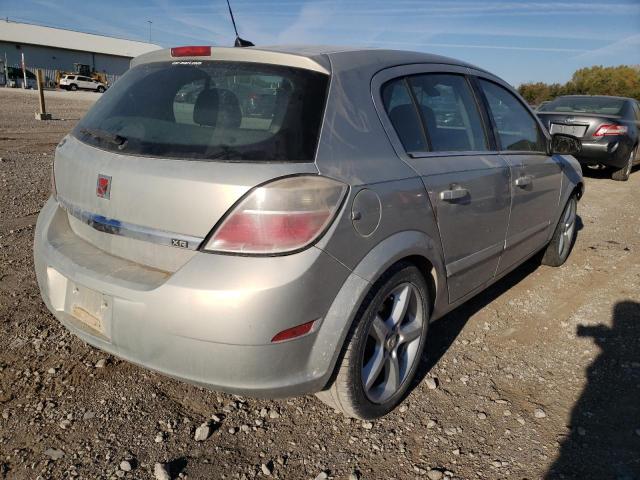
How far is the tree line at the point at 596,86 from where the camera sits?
118 feet

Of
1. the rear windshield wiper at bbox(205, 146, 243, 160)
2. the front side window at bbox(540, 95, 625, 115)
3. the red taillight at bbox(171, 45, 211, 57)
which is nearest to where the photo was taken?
the rear windshield wiper at bbox(205, 146, 243, 160)

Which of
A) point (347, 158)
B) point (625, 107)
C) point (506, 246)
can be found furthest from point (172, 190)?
point (625, 107)

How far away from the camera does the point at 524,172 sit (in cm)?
343

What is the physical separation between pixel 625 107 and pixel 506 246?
317 inches

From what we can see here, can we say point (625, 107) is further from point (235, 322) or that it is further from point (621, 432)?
point (235, 322)

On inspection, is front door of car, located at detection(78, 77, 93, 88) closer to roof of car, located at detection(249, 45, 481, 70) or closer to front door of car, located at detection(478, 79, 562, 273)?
front door of car, located at detection(478, 79, 562, 273)

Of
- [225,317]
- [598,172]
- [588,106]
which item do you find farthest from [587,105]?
[225,317]

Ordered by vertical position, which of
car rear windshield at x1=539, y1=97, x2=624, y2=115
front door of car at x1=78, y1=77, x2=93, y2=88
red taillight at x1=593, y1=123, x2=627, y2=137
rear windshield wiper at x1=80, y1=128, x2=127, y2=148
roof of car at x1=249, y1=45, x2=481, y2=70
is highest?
roof of car at x1=249, y1=45, x2=481, y2=70

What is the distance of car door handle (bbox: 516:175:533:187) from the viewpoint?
3330mm

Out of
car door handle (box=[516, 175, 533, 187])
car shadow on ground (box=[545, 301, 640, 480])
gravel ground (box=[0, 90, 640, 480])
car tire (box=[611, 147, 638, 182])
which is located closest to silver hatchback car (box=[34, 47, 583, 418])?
gravel ground (box=[0, 90, 640, 480])

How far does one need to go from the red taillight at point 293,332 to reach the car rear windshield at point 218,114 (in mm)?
621

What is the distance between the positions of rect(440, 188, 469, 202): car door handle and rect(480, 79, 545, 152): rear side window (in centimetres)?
85

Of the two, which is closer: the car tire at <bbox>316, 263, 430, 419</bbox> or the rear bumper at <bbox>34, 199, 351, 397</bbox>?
the rear bumper at <bbox>34, 199, 351, 397</bbox>

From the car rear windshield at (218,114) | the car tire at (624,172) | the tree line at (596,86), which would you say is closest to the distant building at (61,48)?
the tree line at (596,86)
